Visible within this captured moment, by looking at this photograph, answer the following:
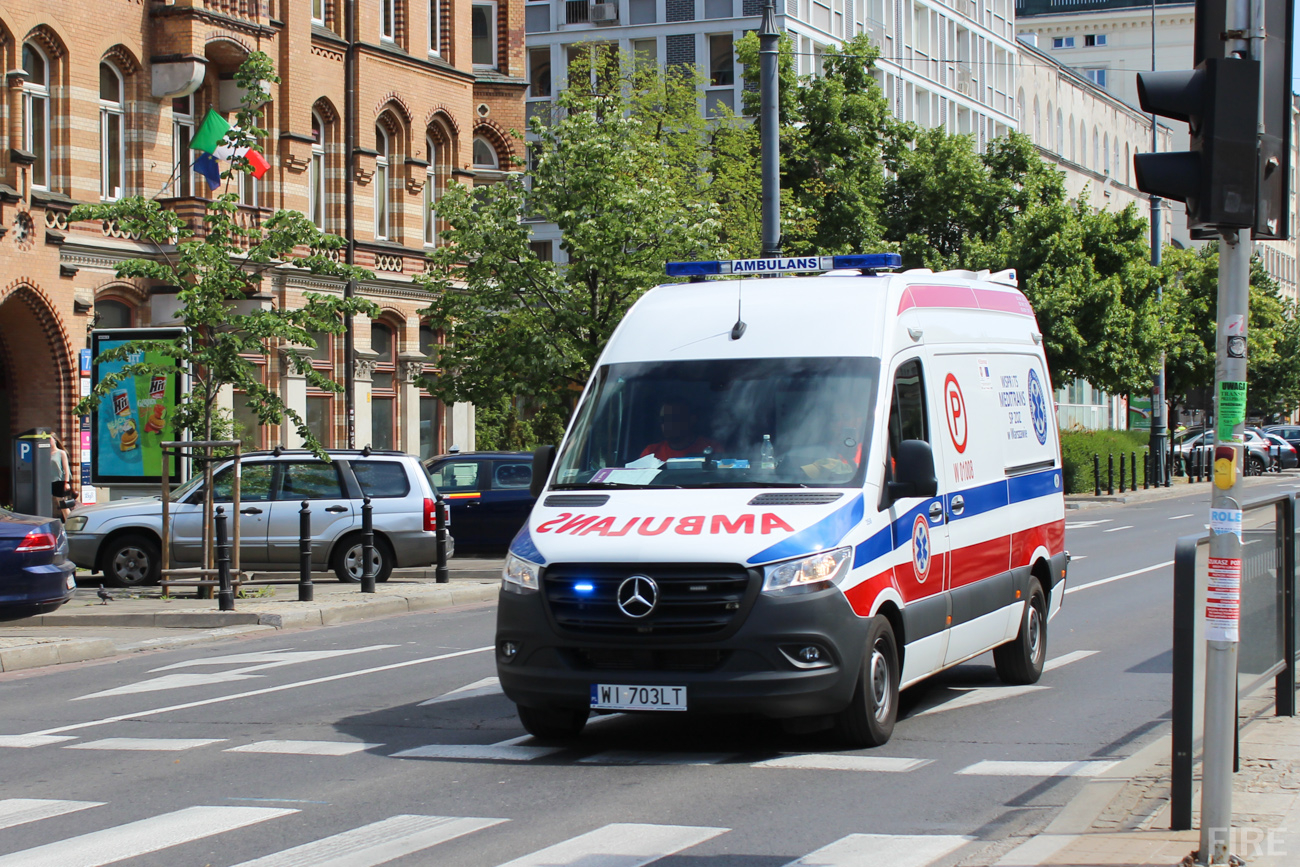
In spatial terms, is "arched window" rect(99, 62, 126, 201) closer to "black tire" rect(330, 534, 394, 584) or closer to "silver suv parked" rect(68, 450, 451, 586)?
"silver suv parked" rect(68, 450, 451, 586)

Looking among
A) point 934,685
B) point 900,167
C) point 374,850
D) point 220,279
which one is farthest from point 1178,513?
point 374,850

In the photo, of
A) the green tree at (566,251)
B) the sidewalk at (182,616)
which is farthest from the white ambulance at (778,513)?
the green tree at (566,251)

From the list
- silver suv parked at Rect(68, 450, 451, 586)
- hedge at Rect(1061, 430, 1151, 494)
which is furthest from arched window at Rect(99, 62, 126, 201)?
hedge at Rect(1061, 430, 1151, 494)

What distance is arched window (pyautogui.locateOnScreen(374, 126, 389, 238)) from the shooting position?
38.2m

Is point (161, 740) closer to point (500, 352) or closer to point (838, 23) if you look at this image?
point (500, 352)

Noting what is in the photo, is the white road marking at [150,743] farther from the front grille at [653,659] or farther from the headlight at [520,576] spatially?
the front grille at [653,659]

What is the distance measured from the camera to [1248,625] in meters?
8.05

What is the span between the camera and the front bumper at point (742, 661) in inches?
317

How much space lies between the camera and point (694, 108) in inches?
1468

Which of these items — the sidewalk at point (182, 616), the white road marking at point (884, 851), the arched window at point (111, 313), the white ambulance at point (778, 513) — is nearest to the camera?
the white road marking at point (884, 851)

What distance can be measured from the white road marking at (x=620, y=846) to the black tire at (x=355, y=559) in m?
14.1

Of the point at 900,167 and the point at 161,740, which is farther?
the point at 900,167

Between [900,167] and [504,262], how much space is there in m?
22.0

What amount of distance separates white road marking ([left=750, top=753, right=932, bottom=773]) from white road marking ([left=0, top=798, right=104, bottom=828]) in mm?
3212
